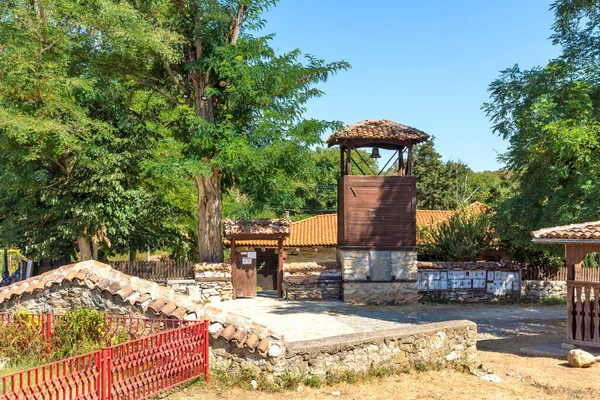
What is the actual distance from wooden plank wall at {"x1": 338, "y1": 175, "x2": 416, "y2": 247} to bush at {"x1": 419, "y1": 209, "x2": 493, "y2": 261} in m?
3.22

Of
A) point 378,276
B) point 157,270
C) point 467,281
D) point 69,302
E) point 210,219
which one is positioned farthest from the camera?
point 467,281

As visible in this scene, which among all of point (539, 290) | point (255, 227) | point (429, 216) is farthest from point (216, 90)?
point (429, 216)

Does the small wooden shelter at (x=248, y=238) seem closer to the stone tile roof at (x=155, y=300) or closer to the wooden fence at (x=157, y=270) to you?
the wooden fence at (x=157, y=270)

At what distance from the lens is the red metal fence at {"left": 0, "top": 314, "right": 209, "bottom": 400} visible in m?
5.56

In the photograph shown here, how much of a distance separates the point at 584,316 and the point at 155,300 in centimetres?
856

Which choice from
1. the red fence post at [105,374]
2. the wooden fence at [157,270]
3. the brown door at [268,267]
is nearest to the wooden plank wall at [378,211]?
the wooden fence at [157,270]

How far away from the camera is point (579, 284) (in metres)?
10.8

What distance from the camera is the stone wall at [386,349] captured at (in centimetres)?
778

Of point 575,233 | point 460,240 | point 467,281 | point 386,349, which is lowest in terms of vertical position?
point 467,281

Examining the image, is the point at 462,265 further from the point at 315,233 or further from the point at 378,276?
the point at 315,233

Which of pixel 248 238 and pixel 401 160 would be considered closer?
pixel 248 238

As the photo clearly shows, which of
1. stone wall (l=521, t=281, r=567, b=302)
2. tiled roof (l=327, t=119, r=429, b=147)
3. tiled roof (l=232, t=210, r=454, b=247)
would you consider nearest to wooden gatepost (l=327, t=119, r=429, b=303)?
tiled roof (l=327, t=119, r=429, b=147)

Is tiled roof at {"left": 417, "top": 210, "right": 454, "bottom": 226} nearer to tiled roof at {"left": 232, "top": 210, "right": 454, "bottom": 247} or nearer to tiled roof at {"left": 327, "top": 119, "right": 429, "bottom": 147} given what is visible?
tiled roof at {"left": 232, "top": 210, "right": 454, "bottom": 247}

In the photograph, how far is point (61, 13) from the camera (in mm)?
16984
